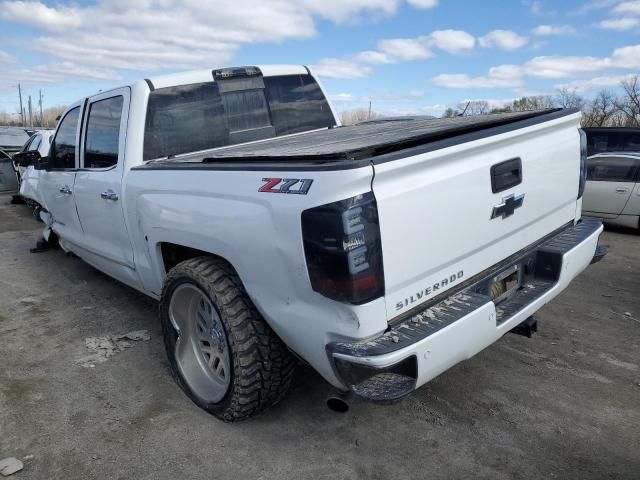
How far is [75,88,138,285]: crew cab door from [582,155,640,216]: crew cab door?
7835 millimetres

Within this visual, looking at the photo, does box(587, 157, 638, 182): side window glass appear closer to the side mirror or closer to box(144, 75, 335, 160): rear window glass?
box(144, 75, 335, 160): rear window glass

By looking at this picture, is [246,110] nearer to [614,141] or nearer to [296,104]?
[296,104]

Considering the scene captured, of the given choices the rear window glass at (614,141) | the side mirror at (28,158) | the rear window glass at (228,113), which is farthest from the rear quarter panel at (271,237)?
the rear window glass at (614,141)

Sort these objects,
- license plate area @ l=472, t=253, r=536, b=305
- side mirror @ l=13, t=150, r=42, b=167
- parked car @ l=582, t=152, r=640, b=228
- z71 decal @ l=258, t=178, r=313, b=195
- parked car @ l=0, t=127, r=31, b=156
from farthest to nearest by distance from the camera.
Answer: parked car @ l=0, t=127, r=31, b=156, parked car @ l=582, t=152, r=640, b=228, side mirror @ l=13, t=150, r=42, b=167, license plate area @ l=472, t=253, r=536, b=305, z71 decal @ l=258, t=178, r=313, b=195

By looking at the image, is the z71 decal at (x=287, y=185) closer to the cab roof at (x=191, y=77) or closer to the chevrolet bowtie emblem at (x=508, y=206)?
the chevrolet bowtie emblem at (x=508, y=206)

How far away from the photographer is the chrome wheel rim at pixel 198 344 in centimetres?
297

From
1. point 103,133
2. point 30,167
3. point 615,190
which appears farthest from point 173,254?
point 615,190

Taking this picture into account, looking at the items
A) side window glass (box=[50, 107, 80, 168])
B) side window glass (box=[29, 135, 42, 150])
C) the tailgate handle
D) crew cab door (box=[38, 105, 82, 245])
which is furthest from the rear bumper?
side window glass (box=[29, 135, 42, 150])

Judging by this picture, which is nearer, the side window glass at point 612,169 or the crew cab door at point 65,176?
the crew cab door at point 65,176

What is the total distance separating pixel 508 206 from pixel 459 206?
435mm

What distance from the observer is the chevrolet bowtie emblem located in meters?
2.61

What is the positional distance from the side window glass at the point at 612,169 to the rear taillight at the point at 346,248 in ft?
27.2

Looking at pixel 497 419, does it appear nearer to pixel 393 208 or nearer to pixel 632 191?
pixel 393 208

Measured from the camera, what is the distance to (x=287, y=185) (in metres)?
2.22
